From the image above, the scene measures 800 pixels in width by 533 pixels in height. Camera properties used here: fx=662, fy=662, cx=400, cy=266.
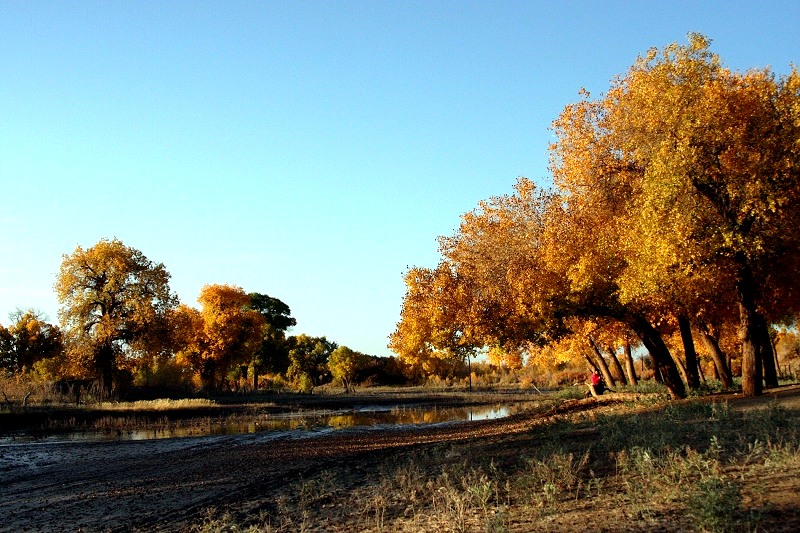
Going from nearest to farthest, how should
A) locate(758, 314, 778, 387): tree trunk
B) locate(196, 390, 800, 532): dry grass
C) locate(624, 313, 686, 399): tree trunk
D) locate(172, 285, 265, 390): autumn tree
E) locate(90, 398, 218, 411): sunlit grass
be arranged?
locate(196, 390, 800, 532): dry grass < locate(624, 313, 686, 399): tree trunk < locate(758, 314, 778, 387): tree trunk < locate(90, 398, 218, 411): sunlit grass < locate(172, 285, 265, 390): autumn tree

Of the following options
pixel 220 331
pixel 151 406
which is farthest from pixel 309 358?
pixel 151 406

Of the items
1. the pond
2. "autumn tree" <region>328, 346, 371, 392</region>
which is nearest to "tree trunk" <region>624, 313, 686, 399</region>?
the pond

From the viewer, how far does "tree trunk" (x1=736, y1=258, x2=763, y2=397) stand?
2311 centimetres

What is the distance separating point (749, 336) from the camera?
2306cm

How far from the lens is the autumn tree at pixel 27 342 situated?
7969 centimetres

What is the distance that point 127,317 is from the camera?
53531mm

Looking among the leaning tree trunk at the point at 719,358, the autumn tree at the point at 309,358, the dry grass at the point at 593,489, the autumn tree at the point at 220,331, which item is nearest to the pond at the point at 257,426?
the leaning tree trunk at the point at 719,358

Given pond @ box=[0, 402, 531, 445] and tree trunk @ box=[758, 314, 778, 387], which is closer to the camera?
tree trunk @ box=[758, 314, 778, 387]

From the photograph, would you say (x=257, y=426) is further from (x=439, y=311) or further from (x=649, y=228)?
(x=649, y=228)

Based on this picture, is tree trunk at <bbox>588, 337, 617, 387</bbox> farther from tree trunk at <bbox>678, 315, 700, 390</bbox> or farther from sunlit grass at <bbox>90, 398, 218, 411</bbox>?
sunlit grass at <bbox>90, 398, 218, 411</bbox>

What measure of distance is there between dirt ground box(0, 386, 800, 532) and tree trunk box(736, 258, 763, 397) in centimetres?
88

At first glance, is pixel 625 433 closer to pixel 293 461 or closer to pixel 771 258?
pixel 293 461

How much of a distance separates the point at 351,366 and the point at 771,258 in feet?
251

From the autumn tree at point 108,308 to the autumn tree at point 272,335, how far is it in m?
43.4
